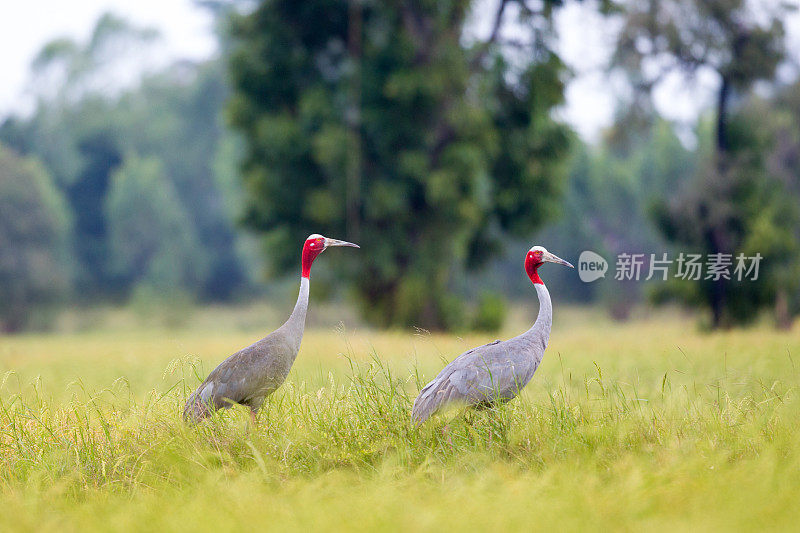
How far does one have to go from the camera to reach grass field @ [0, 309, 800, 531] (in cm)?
415

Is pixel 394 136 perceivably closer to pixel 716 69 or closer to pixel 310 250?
pixel 716 69

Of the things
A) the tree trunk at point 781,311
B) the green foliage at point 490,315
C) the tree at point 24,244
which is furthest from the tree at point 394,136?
the tree at point 24,244

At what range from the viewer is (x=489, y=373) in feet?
17.5

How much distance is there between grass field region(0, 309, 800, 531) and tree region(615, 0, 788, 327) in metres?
10.2

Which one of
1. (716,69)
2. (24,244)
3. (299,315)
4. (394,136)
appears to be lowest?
(24,244)

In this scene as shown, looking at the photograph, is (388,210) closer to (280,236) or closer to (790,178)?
(280,236)

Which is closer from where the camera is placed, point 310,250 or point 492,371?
point 492,371

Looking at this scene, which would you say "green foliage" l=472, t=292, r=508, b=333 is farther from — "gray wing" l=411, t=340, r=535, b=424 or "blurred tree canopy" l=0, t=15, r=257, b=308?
"blurred tree canopy" l=0, t=15, r=257, b=308

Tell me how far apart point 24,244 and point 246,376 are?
2097 cm

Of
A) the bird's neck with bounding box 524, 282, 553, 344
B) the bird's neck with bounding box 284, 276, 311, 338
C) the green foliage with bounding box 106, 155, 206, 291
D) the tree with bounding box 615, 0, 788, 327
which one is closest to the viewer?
the bird's neck with bounding box 524, 282, 553, 344

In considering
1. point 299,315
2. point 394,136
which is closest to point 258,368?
point 299,315

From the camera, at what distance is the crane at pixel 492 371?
209 inches

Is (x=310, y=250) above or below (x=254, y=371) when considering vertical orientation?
above

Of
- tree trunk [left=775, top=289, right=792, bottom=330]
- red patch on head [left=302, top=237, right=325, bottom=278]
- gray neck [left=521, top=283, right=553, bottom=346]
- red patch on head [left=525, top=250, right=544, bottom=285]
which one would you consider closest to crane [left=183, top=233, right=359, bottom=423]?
red patch on head [left=302, top=237, right=325, bottom=278]
